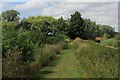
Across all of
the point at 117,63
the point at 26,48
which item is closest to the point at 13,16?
the point at 26,48

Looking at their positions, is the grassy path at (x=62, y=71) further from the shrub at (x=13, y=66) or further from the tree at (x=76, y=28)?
the tree at (x=76, y=28)

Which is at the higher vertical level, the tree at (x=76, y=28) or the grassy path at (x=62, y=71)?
the tree at (x=76, y=28)

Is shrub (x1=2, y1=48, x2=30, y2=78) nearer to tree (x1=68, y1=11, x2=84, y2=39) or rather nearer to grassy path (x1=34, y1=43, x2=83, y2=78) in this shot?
grassy path (x1=34, y1=43, x2=83, y2=78)

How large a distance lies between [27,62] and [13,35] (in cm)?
144

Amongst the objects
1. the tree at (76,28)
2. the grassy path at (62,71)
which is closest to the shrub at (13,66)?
the grassy path at (62,71)

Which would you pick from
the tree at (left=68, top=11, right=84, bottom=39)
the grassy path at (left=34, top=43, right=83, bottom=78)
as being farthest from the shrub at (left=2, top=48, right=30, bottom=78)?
the tree at (left=68, top=11, right=84, bottom=39)

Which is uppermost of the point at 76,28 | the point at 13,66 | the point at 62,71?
the point at 76,28

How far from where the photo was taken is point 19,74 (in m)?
10.1

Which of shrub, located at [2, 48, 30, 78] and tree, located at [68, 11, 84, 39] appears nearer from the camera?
shrub, located at [2, 48, 30, 78]

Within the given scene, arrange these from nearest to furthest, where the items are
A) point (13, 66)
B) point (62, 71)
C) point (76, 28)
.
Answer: point (13, 66), point (62, 71), point (76, 28)

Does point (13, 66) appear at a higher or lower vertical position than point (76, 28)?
lower

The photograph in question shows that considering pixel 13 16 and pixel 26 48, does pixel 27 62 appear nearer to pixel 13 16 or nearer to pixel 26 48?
pixel 26 48

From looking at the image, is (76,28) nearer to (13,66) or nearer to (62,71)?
(62,71)

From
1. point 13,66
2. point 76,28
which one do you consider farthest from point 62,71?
point 76,28
